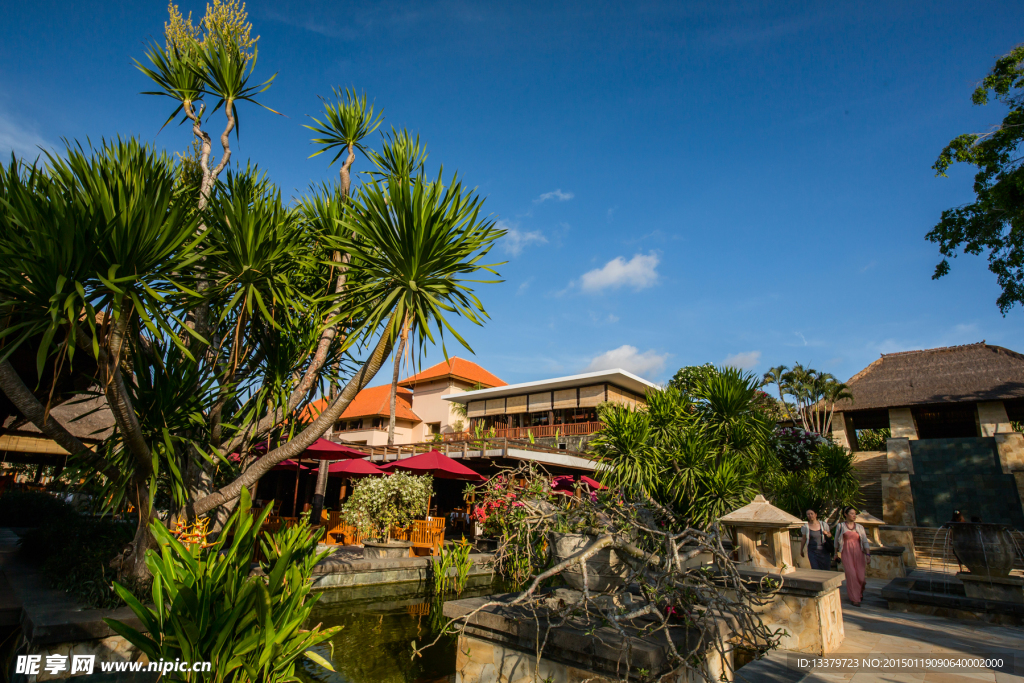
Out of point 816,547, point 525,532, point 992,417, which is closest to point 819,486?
point 816,547

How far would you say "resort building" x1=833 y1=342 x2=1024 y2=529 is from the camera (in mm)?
16078

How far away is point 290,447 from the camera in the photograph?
5098mm

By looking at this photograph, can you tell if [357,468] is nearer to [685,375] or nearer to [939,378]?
[685,375]

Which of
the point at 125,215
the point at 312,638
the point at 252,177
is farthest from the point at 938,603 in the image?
the point at 252,177

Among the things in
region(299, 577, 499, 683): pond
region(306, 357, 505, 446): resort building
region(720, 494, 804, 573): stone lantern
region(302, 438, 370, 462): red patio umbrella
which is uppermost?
region(306, 357, 505, 446): resort building

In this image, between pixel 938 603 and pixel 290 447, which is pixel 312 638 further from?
pixel 938 603

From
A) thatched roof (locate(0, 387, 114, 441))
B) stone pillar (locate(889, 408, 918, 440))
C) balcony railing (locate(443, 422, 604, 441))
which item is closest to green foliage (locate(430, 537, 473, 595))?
thatched roof (locate(0, 387, 114, 441))

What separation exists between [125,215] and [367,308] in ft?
7.24

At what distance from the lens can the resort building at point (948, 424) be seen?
16.1 m

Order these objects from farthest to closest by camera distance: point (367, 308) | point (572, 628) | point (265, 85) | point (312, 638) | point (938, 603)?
point (265, 85), point (938, 603), point (367, 308), point (312, 638), point (572, 628)

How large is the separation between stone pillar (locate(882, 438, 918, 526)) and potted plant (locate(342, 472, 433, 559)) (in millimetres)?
16254

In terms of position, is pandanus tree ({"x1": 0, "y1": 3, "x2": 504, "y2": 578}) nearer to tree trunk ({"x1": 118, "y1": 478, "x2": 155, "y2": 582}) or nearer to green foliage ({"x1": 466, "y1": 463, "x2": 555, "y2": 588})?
tree trunk ({"x1": 118, "y1": 478, "x2": 155, "y2": 582})

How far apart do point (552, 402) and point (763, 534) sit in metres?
20.1

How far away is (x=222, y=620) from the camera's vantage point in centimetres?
296
